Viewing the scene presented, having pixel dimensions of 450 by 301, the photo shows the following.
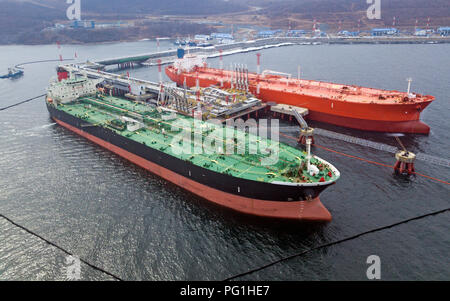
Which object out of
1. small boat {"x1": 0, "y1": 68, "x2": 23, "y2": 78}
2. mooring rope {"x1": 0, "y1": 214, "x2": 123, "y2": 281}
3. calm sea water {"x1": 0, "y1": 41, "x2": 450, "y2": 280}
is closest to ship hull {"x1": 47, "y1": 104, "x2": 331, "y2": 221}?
calm sea water {"x1": 0, "y1": 41, "x2": 450, "y2": 280}

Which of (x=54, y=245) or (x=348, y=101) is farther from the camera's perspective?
(x=348, y=101)

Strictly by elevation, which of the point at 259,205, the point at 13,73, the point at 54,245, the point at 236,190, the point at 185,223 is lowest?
the point at 54,245

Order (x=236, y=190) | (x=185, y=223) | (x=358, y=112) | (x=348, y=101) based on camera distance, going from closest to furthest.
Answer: (x=185, y=223), (x=236, y=190), (x=358, y=112), (x=348, y=101)

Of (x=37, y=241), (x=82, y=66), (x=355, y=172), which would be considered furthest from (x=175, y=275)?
(x=82, y=66)

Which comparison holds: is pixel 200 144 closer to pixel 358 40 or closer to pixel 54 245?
pixel 54 245

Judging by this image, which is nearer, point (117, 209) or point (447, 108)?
point (117, 209)

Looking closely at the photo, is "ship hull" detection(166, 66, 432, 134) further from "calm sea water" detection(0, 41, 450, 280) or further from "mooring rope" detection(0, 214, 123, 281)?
"mooring rope" detection(0, 214, 123, 281)

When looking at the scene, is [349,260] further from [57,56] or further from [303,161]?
[57,56]

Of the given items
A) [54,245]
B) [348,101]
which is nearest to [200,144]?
[54,245]
